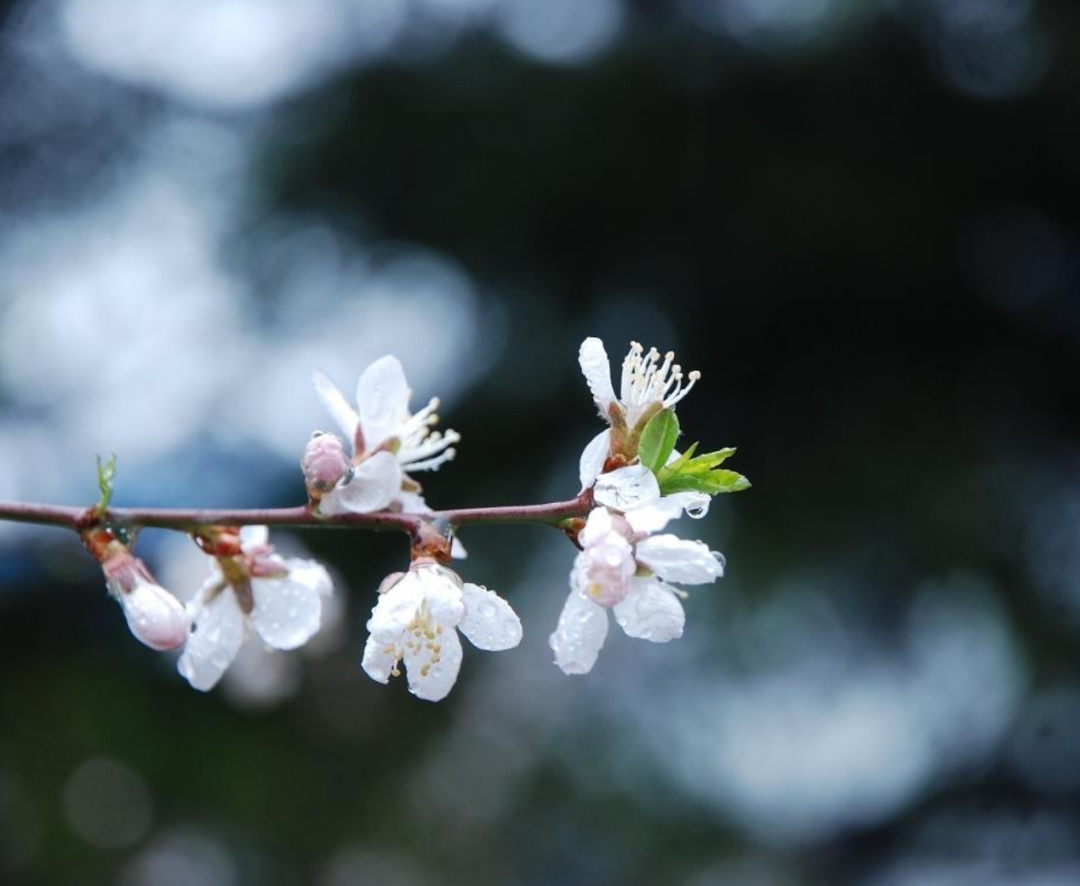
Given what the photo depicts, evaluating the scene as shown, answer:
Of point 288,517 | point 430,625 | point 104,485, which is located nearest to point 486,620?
point 430,625

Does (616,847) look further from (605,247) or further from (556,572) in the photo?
(605,247)

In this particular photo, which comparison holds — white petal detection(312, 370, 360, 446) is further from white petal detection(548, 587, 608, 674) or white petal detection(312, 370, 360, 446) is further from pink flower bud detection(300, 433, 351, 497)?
white petal detection(548, 587, 608, 674)

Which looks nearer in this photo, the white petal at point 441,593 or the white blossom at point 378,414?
the white petal at point 441,593

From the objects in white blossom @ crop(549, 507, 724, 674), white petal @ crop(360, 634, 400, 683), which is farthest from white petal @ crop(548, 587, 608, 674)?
white petal @ crop(360, 634, 400, 683)

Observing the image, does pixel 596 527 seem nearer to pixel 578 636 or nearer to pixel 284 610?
pixel 578 636

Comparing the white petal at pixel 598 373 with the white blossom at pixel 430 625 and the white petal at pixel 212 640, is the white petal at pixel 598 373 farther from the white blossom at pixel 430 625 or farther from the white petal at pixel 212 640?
the white petal at pixel 212 640

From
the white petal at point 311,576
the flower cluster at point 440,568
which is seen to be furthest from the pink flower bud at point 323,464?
the white petal at point 311,576

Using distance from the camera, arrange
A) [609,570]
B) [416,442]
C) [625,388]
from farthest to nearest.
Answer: [416,442] → [625,388] → [609,570]

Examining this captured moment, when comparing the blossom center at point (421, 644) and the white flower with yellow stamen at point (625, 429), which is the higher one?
the white flower with yellow stamen at point (625, 429)
